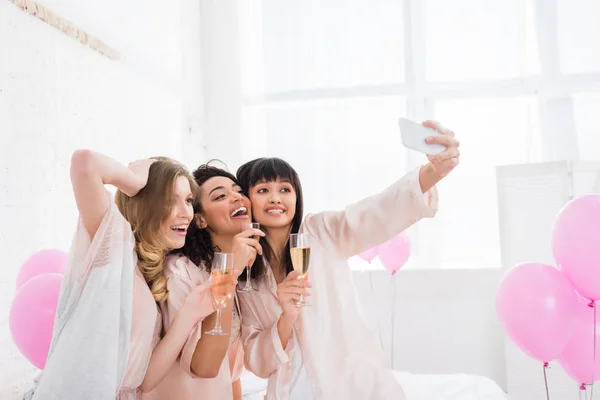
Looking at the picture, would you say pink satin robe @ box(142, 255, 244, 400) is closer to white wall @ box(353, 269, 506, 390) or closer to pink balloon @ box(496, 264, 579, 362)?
pink balloon @ box(496, 264, 579, 362)

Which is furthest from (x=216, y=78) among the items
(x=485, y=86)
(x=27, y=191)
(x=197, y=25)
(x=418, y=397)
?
(x=418, y=397)

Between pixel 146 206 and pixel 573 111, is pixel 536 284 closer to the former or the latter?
pixel 146 206

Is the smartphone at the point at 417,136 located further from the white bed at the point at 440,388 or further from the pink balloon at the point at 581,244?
the white bed at the point at 440,388

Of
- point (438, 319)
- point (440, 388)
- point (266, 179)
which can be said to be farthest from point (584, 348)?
point (438, 319)

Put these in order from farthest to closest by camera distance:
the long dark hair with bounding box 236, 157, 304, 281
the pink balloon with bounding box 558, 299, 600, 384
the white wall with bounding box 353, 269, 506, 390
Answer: the white wall with bounding box 353, 269, 506, 390 → the pink balloon with bounding box 558, 299, 600, 384 → the long dark hair with bounding box 236, 157, 304, 281

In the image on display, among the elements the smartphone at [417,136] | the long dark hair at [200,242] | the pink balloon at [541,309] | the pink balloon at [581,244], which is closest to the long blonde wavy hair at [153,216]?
Result: the long dark hair at [200,242]

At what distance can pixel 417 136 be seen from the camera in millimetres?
1682

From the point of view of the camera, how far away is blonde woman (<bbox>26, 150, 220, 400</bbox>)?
1.43 metres

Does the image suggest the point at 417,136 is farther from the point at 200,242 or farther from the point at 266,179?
the point at 200,242

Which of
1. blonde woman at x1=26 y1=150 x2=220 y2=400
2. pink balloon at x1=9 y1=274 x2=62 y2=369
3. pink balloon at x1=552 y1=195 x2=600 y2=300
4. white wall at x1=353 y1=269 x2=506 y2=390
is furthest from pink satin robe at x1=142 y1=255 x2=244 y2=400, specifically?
white wall at x1=353 y1=269 x2=506 y2=390

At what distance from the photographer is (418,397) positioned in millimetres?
2670

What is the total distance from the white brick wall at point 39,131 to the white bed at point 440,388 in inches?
42.7

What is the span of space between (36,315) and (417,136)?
1.38 meters

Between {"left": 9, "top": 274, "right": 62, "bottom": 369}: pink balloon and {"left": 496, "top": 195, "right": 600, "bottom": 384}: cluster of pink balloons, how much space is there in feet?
6.16
